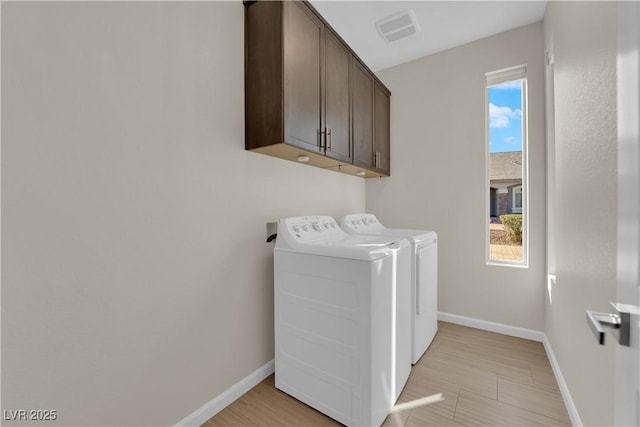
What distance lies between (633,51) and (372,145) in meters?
2.06

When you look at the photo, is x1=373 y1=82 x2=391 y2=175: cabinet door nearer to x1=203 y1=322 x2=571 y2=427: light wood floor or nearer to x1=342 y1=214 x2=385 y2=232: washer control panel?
x1=342 y1=214 x2=385 y2=232: washer control panel

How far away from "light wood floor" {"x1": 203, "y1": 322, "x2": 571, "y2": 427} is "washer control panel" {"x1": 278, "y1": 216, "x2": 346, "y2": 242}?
962 millimetres

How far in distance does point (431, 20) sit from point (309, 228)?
1978 millimetres

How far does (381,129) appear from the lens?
271cm

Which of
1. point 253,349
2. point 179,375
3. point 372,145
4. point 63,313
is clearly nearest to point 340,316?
point 253,349

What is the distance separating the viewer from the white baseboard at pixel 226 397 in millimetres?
1330

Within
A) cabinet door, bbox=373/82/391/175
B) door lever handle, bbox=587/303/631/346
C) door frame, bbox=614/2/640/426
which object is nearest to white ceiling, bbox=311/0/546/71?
cabinet door, bbox=373/82/391/175

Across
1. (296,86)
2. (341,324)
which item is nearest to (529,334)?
(341,324)

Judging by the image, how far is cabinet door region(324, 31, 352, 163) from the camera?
1841 mm

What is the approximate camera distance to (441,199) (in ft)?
8.57

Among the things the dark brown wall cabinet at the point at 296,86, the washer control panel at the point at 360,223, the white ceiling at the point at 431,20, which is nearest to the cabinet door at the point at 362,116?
the dark brown wall cabinet at the point at 296,86

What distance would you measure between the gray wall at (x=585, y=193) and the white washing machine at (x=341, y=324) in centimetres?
79

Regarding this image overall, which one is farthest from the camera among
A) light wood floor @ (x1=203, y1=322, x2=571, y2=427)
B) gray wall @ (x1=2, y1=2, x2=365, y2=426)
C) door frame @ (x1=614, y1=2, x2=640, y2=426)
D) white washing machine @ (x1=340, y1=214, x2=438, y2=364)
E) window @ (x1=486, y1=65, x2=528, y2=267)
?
window @ (x1=486, y1=65, x2=528, y2=267)

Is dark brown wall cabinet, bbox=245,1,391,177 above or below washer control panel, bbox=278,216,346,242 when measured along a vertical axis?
above
